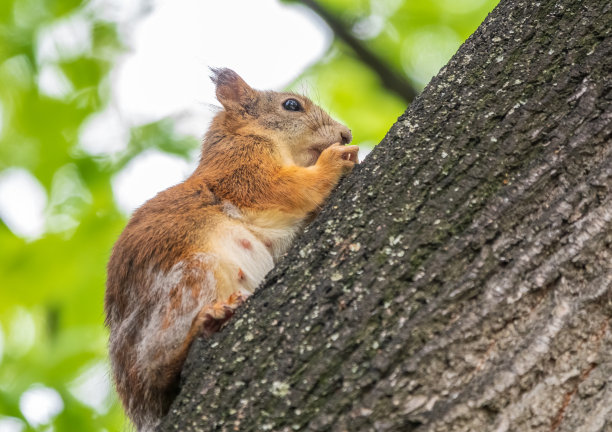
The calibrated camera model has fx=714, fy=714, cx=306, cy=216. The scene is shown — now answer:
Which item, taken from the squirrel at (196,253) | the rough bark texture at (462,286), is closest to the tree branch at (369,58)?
the squirrel at (196,253)

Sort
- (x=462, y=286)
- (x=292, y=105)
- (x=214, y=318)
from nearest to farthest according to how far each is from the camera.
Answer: (x=462, y=286)
(x=214, y=318)
(x=292, y=105)

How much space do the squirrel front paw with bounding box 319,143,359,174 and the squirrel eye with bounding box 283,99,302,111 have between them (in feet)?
4.51

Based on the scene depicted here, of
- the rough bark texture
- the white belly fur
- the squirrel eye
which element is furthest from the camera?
the squirrel eye

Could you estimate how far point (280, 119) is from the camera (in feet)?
17.5

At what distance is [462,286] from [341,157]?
189cm

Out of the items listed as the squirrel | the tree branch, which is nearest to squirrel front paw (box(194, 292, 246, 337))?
the squirrel

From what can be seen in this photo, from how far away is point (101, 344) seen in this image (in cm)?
667

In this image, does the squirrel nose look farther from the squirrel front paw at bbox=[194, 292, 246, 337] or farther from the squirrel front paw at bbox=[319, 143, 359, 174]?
the squirrel front paw at bbox=[194, 292, 246, 337]

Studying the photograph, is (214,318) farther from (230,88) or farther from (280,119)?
(230,88)

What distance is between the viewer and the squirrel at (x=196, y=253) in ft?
10.9

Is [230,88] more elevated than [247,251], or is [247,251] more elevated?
[230,88]

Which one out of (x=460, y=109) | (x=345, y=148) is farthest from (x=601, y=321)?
(x=345, y=148)

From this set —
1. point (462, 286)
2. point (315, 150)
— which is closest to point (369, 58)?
point (315, 150)

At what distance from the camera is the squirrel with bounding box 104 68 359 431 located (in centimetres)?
332
